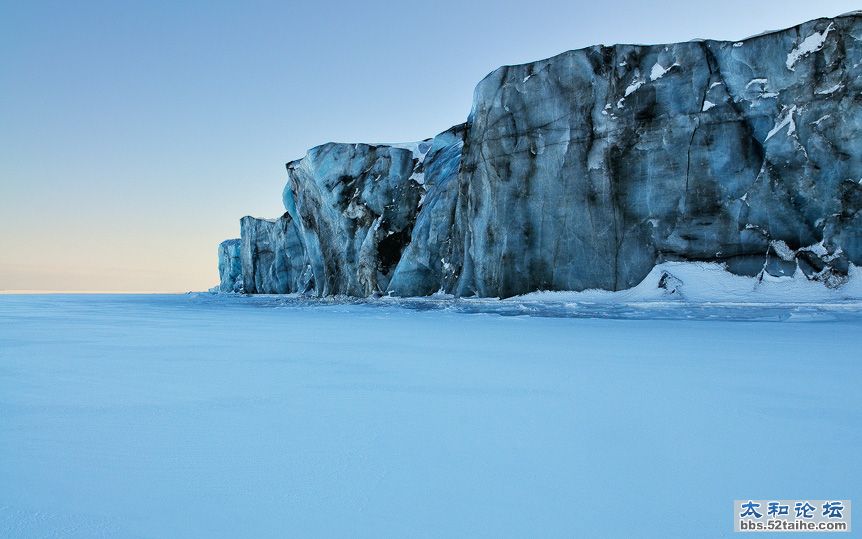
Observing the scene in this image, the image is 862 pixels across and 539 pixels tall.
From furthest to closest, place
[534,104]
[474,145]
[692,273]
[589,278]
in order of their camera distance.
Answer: [474,145], [534,104], [589,278], [692,273]

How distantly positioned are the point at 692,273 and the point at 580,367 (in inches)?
525

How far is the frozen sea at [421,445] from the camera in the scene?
61.9 inches

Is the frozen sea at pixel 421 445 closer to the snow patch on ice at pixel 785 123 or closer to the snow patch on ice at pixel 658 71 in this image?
the snow patch on ice at pixel 785 123

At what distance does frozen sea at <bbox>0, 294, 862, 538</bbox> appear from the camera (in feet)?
5.16

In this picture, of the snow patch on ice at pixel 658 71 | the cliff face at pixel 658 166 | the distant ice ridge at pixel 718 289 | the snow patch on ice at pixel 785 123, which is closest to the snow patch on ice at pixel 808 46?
the cliff face at pixel 658 166

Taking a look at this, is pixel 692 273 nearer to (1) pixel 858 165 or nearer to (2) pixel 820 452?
(1) pixel 858 165

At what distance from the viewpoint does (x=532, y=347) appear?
220 inches

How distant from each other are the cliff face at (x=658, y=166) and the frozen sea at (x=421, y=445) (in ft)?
40.9

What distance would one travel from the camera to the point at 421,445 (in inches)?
86.4

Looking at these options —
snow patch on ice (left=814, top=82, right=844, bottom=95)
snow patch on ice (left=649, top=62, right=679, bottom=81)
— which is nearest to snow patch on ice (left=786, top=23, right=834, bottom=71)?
snow patch on ice (left=814, top=82, right=844, bottom=95)

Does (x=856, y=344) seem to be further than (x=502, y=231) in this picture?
No

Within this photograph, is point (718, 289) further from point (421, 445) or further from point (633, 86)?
point (421, 445)

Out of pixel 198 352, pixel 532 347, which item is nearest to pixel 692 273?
pixel 532 347

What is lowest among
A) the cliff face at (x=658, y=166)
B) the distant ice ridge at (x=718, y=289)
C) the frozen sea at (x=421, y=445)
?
the frozen sea at (x=421, y=445)
